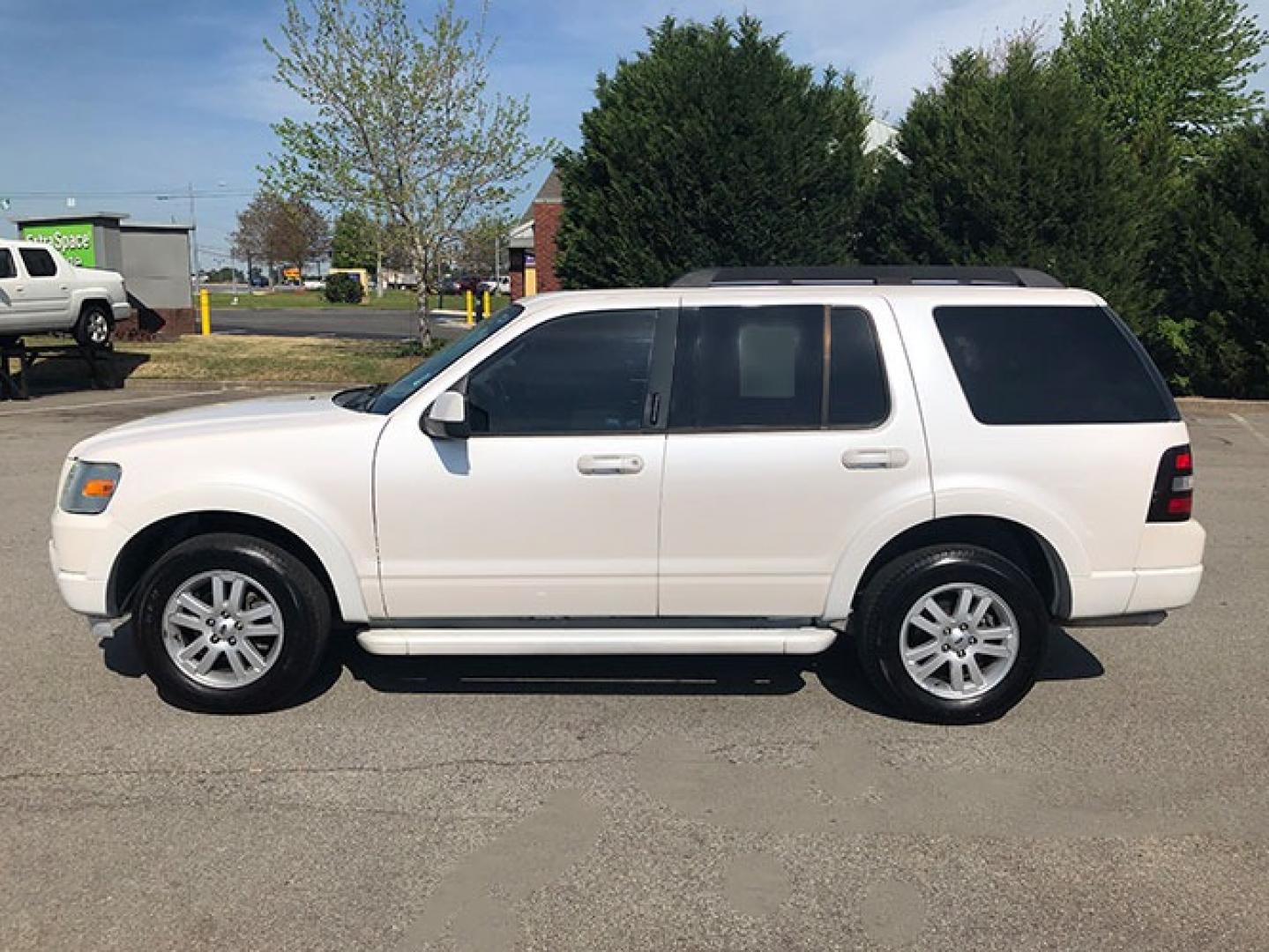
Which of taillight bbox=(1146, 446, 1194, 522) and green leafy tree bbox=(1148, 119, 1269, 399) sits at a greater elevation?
green leafy tree bbox=(1148, 119, 1269, 399)

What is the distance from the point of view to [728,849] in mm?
3340

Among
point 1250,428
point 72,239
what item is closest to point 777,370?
point 1250,428

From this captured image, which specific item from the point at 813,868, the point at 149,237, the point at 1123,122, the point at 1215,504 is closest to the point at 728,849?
the point at 813,868

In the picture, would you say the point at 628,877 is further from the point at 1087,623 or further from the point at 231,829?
the point at 1087,623

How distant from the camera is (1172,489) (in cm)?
423

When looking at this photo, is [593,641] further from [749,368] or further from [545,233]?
[545,233]

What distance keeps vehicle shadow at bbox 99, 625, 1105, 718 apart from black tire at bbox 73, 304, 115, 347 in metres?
13.9

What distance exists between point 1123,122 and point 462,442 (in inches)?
1335

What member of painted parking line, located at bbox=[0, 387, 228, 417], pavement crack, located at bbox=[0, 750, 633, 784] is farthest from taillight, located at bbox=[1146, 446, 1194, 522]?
painted parking line, located at bbox=[0, 387, 228, 417]

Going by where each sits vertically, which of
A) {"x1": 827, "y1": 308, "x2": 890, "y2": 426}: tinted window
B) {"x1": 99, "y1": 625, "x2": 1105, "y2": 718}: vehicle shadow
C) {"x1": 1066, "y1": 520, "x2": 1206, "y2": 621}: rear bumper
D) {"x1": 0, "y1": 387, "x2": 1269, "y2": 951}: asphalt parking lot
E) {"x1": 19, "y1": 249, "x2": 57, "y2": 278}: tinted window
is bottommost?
{"x1": 0, "y1": 387, "x2": 1269, "y2": 951}: asphalt parking lot

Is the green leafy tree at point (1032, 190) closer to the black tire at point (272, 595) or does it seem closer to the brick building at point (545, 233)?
the brick building at point (545, 233)

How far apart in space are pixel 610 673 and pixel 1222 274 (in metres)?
13.7

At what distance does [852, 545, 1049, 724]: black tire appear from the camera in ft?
13.8

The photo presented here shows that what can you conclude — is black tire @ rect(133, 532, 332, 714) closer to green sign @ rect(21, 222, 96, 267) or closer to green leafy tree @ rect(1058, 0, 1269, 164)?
green sign @ rect(21, 222, 96, 267)
